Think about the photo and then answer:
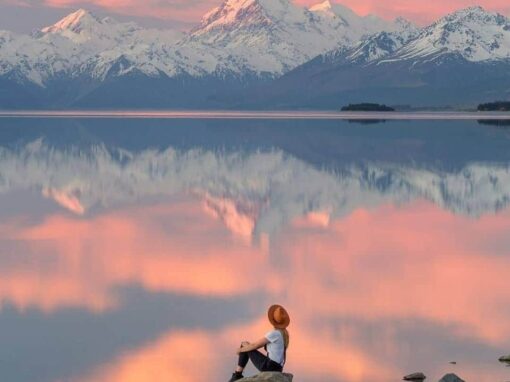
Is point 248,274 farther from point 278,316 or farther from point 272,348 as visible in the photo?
point 278,316

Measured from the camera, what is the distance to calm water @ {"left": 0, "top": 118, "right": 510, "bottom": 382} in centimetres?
2022

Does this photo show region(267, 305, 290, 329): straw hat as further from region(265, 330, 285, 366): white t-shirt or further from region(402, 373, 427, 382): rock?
region(402, 373, 427, 382): rock

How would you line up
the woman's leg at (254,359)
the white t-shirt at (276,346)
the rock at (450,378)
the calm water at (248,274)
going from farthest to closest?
1. the calm water at (248,274)
2. the rock at (450,378)
3. the woman's leg at (254,359)
4. the white t-shirt at (276,346)

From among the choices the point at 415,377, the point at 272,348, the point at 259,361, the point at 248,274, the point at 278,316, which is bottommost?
the point at 415,377

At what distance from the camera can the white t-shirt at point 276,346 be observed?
695 inches

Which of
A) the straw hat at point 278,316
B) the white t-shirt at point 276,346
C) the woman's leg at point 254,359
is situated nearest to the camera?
the straw hat at point 278,316

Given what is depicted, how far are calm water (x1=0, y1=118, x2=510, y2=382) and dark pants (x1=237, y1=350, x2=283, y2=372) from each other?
49.4 inches

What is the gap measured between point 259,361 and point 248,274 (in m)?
10.6


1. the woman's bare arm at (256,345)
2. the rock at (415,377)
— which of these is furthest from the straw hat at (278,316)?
the rock at (415,377)

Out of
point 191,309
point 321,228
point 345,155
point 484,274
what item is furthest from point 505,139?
point 191,309

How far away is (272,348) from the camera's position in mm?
17719

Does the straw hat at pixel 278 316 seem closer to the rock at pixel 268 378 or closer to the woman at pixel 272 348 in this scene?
the woman at pixel 272 348

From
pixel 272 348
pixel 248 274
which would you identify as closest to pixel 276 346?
pixel 272 348

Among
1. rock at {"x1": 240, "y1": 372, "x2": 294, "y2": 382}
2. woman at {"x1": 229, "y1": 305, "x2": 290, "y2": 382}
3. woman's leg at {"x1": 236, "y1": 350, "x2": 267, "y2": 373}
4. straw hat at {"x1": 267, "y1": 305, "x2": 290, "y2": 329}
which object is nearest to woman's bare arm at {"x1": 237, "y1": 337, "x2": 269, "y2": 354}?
woman at {"x1": 229, "y1": 305, "x2": 290, "y2": 382}
